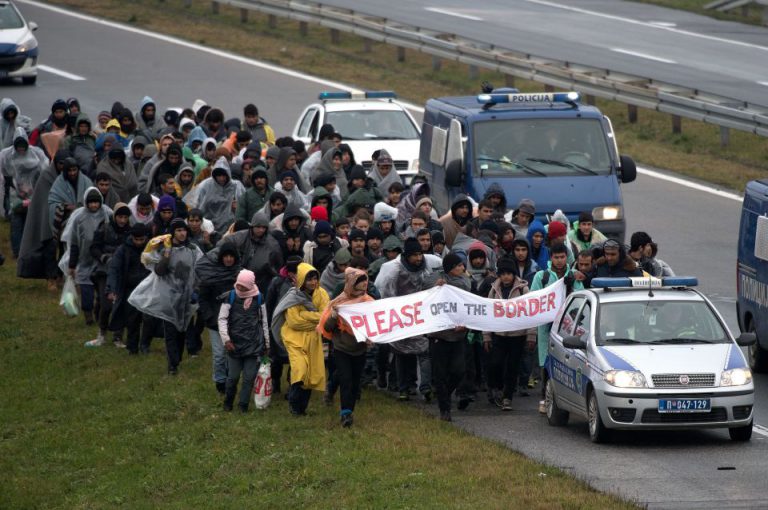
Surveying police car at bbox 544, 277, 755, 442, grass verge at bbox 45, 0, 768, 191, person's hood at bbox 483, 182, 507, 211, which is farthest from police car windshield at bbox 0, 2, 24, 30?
police car at bbox 544, 277, 755, 442

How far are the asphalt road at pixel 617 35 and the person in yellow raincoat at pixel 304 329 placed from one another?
2009 cm

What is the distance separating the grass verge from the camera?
31078 mm

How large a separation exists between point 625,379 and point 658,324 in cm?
97

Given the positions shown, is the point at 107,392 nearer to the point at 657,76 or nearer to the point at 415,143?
the point at 415,143

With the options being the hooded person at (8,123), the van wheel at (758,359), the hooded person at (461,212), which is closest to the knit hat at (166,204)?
the hooded person at (461,212)

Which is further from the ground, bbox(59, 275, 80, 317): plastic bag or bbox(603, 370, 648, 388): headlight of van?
bbox(603, 370, 648, 388): headlight of van

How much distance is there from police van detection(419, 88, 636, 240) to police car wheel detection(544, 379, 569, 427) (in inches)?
209

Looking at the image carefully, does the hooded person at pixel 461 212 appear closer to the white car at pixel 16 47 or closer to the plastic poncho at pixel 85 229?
the plastic poncho at pixel 85 229

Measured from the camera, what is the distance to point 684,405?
1412cm

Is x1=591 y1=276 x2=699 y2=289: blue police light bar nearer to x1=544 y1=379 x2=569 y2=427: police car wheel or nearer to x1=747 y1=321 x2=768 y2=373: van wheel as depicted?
x1=544 y1=379 x2=569 y2=427: police car wheel

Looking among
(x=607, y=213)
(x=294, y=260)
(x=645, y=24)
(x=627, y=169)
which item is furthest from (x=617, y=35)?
(x=294, y=260)

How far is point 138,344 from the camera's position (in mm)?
19500

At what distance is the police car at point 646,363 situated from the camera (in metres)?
14.2

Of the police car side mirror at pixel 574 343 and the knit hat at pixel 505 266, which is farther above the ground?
the knit hat at pixel 505 266
